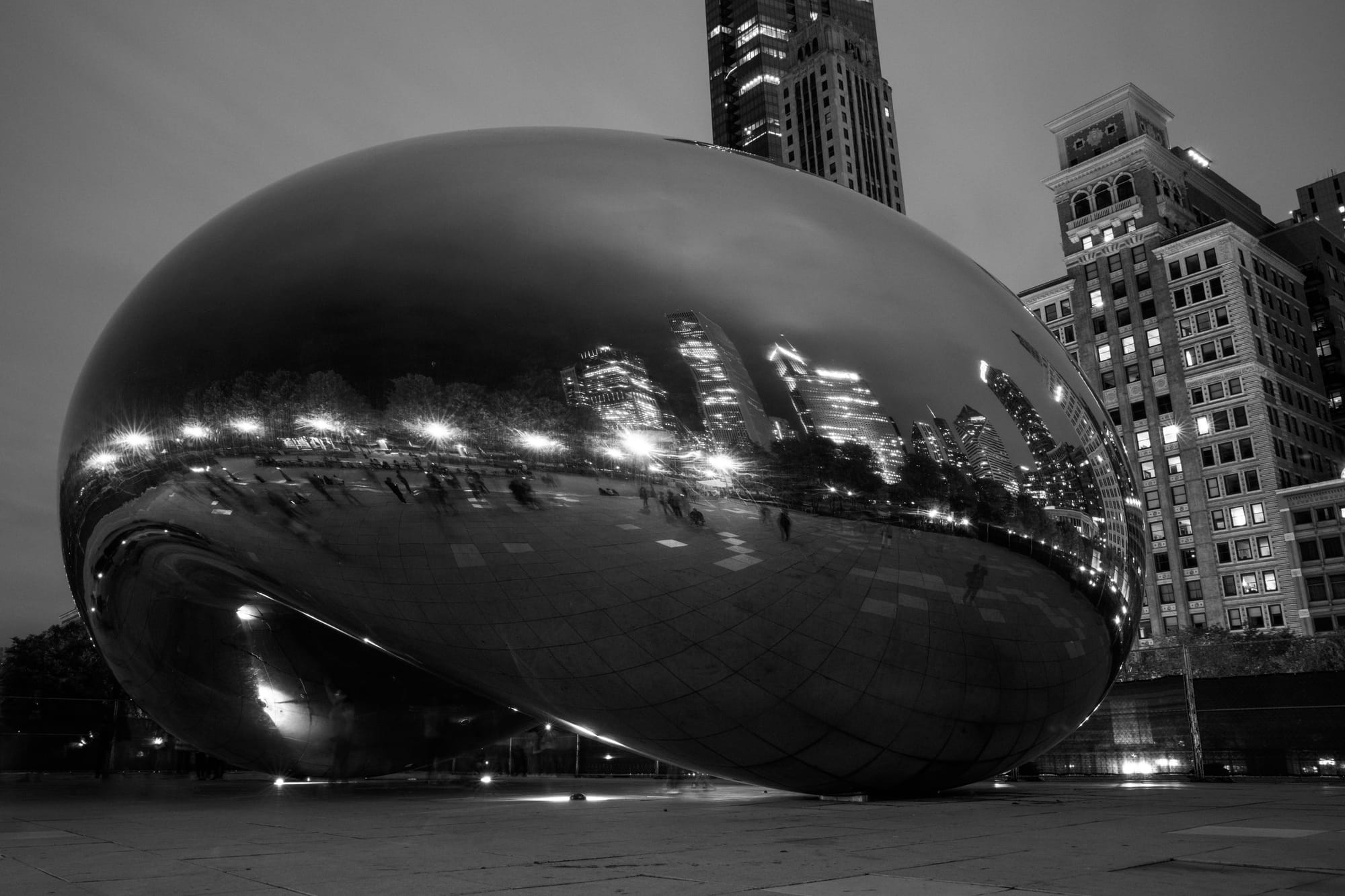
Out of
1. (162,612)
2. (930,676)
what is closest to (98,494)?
(162,612)

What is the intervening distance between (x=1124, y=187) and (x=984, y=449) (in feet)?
365

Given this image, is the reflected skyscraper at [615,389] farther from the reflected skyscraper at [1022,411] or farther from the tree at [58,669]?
the tree at [58,669]

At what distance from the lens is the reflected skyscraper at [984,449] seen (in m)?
7.50

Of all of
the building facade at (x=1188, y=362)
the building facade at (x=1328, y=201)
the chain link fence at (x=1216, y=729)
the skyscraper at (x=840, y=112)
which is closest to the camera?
the chain link fence at (x=1216, y=729)

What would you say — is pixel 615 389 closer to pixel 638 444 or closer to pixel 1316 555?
pixel 638 444

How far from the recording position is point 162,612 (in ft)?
32.7

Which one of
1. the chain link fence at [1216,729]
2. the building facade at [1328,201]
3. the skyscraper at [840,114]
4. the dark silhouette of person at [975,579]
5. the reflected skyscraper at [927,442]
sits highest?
the skyscraper at [840,114]

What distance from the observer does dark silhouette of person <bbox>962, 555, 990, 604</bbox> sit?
7.50 meters

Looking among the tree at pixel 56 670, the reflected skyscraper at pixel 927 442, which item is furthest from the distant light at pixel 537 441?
the tree at pixel 56 670

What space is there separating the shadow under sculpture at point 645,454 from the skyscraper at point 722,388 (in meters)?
0.02

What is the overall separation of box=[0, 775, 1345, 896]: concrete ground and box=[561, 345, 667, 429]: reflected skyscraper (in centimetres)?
267

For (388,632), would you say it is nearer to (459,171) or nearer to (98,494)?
(98,494)

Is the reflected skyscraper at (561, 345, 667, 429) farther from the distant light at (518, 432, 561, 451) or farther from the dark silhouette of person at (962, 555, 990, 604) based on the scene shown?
the dark silhouette of person at (962, 555, 990, 604)

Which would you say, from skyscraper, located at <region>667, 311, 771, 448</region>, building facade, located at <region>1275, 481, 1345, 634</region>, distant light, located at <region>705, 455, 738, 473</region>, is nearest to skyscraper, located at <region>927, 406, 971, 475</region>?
skyscraper, located at <region>667, 311, 771, 448</region>
